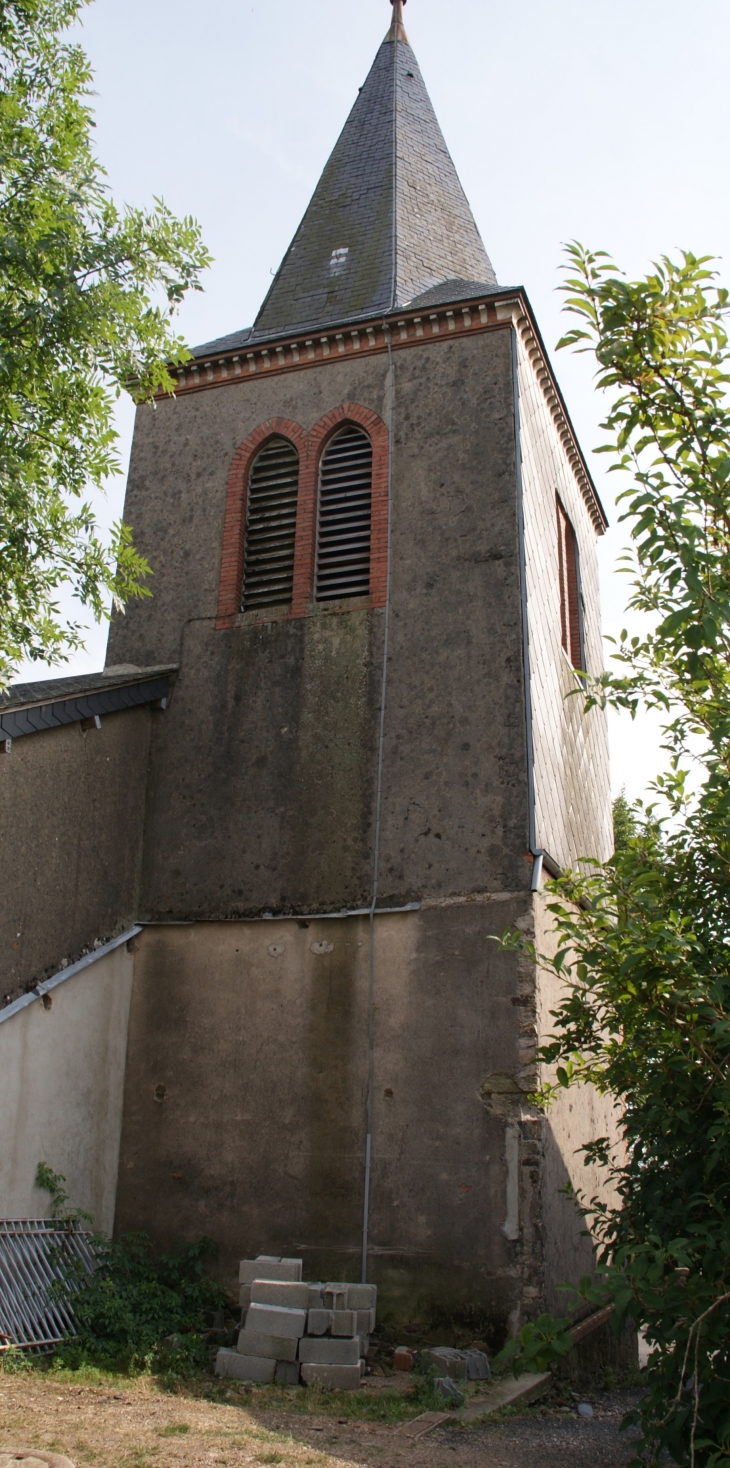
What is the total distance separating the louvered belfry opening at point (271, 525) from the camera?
12.0 metres

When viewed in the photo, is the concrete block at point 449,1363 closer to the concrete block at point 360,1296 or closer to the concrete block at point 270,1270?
the concrete block at point 360,1296

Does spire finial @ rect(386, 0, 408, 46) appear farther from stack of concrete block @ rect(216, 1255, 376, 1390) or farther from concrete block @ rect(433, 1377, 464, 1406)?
concrete block @ rect(433, 1377, 464, 1406)

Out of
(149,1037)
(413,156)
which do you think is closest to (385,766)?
(149,1037)

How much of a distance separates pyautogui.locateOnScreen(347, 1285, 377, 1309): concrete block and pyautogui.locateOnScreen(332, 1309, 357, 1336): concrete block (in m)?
0.19

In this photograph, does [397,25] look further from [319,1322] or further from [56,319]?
[319,1322]

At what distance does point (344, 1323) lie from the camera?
764 cm

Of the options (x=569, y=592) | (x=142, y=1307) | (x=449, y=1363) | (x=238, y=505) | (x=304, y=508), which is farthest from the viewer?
(x=569, y=592)

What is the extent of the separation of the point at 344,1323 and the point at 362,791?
4.54 m

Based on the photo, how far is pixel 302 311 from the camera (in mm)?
13555

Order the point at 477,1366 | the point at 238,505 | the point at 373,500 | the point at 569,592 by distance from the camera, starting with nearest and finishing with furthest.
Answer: the point at 477,1366, the point at 373,500, the point at 238,505, the point at 569,592

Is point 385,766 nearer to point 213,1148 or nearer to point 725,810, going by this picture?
point 213,1148

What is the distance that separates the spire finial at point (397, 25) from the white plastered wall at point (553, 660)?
820cm

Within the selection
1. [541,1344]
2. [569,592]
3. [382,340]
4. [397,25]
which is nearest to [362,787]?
[569,592]

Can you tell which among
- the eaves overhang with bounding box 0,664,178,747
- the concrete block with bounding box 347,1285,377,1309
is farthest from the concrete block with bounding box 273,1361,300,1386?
the eaves overhang with bounding box 0,664,178,747
